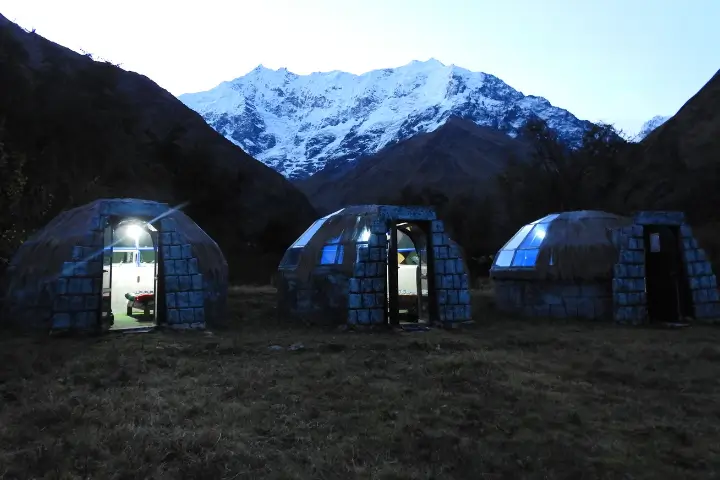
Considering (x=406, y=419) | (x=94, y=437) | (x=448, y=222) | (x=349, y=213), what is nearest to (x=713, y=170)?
(x=448, y=222)

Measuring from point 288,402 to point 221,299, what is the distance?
32.4ft

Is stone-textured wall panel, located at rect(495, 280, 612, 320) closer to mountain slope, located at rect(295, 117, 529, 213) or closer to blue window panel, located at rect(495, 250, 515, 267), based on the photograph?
blue window panel, located at rect(495, 250, 515, 267)

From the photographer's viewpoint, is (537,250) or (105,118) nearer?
(537,250)

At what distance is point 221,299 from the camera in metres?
17.0

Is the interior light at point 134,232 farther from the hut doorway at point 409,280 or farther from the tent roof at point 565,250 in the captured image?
the tent roof at point 565,250

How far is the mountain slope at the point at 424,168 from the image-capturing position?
10731cm

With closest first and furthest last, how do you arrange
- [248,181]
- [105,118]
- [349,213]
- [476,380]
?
[476,380]
[349,213]
[105,118]
[248,181]

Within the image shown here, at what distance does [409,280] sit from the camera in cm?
A: 2822

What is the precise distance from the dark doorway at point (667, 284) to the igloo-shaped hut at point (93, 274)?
48.3ft

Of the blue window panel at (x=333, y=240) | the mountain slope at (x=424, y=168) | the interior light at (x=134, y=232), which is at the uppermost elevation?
the mountain slope at (x=424, y=168)

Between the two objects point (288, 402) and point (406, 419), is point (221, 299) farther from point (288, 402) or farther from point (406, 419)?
point (406, 419)

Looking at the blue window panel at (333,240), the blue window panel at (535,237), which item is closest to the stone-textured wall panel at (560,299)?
the blue window panel at (535,237)

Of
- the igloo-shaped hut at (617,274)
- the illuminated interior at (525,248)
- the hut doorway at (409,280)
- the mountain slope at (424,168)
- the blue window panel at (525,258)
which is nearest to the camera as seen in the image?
the hut doorway at (409,280)

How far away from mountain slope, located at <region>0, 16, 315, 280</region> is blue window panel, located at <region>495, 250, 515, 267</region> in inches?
722
